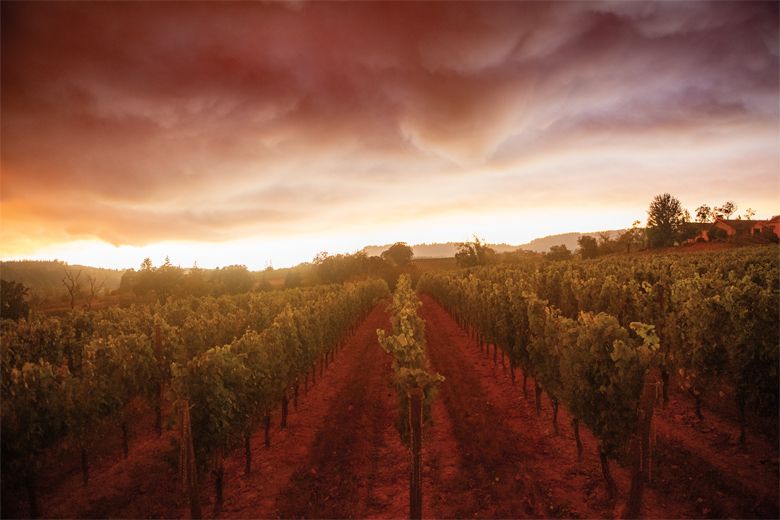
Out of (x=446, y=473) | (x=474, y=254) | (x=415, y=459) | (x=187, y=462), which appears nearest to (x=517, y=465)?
(x=446, y=473)

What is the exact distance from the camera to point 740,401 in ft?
38.2

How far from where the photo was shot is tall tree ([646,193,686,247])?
9462 cm

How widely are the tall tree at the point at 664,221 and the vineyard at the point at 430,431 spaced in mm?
93534

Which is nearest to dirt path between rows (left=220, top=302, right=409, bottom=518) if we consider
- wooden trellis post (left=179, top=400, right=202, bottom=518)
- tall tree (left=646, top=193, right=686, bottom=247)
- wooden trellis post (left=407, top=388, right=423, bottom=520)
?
wooden trellis post (left=407, top=388, right=423, bottom=520)

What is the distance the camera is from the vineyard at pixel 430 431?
9.93m

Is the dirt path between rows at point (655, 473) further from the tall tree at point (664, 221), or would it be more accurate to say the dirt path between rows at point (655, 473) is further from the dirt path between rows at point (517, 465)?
the tall tree at point (664, 221)

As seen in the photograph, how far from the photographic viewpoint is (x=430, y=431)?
1505 centimetres

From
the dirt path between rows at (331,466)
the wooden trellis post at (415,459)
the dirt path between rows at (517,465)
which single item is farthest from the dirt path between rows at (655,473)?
the dirt path between rows at (331,466)

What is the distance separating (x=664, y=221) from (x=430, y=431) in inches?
4501

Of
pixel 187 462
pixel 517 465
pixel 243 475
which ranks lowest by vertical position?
pixel 243 475

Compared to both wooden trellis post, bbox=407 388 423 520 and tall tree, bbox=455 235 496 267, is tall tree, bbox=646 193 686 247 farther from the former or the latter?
wooden trellis post, bbox=407 388 423 520

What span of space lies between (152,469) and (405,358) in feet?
31.4

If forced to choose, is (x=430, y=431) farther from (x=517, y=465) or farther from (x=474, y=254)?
(x=474, y=254)

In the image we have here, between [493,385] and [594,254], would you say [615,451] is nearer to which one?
[493,385]
